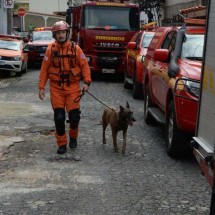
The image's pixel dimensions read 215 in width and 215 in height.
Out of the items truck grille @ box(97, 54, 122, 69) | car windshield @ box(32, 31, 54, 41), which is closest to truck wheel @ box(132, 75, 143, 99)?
truck grille @ box(97, 54, 122, 69)

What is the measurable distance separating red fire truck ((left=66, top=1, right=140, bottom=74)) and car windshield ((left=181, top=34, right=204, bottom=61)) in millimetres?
9262

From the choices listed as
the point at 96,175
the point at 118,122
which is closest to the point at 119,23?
the point at 118,122

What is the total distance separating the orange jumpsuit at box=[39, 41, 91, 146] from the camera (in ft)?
23.7

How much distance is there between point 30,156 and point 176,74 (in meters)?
2.36

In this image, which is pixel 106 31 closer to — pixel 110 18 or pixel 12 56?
pixel 110 18

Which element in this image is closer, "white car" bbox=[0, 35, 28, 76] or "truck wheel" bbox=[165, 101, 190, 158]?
"truck wheel" bbox=[165, 101, 190, 158]

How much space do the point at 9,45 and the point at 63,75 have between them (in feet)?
43.1

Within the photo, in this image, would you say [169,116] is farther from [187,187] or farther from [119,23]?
[119,23]

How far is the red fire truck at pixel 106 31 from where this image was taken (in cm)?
1706

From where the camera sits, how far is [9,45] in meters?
19.9

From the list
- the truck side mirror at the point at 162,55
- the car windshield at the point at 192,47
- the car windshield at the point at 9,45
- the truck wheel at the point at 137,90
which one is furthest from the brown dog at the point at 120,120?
the car windshield at the point at 9,45

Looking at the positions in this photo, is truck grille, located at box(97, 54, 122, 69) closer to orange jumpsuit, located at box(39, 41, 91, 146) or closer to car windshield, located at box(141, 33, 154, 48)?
car windshield, located at box(141, 33, 154, 48)

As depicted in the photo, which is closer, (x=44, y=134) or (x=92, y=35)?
(x=44, y=134)

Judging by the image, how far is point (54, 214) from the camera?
498cm
